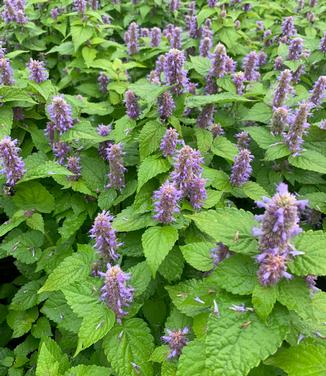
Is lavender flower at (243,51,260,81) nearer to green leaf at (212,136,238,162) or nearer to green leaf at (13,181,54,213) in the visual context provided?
green leaf at (212,136,238,162)

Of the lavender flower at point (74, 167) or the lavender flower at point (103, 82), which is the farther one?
the lavender flower at point (103, 82)

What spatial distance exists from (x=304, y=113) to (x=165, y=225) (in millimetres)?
1577

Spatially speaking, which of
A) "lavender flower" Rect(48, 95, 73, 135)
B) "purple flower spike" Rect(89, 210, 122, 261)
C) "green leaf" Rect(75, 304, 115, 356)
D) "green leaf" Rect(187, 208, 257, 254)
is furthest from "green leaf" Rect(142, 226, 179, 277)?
"lavender flower" Rect(48, 95, 73, 135)

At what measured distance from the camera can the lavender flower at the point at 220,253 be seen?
7.51 feet

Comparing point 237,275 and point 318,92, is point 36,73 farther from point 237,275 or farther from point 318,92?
point 237,275

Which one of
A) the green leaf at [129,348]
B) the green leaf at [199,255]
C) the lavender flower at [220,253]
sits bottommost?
the green leaf at [129,348]

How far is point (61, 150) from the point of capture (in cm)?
371

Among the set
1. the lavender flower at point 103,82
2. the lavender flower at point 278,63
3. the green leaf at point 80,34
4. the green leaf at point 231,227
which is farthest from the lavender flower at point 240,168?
the green leaf at point 80,34

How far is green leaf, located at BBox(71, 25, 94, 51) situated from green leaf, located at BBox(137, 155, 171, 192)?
8.84ft

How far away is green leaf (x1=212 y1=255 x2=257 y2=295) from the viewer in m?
1.95

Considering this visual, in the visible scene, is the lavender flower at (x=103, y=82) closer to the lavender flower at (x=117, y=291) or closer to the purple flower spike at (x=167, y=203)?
the purple flower spike at (x=167, y=203)

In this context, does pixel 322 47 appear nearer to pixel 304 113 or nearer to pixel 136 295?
pixel 304 113

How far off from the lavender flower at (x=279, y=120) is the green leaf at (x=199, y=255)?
1.74 meters

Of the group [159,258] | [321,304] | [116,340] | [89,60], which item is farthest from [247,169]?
[89,60]
